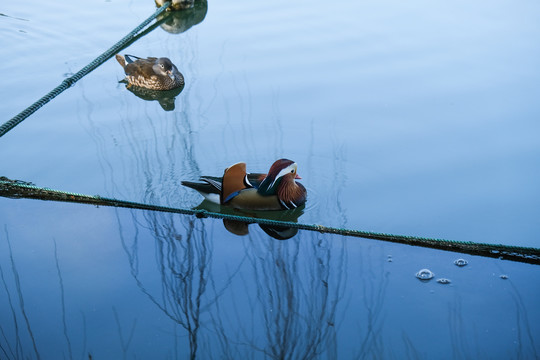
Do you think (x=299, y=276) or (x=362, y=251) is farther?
(x=362, y=251)

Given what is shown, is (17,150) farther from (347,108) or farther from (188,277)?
(347,108)

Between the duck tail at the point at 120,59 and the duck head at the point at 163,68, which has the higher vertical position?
the duck tail at the point at 120,59

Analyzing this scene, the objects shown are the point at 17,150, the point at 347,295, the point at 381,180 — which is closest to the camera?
the point at 347,295

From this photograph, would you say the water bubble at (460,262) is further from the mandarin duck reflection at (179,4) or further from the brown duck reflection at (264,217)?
the mandarin duck reflection at (179,4)

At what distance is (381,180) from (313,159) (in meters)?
0.52

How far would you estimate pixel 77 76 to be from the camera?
17.8 feet

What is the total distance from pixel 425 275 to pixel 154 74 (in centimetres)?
349

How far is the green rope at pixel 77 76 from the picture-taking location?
14.4 ft

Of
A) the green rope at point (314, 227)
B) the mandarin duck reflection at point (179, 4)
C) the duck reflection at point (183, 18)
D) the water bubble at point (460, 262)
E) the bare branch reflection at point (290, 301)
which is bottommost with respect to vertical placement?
the bare branch reflection at point (290, 301)

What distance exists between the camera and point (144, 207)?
12.5 ft

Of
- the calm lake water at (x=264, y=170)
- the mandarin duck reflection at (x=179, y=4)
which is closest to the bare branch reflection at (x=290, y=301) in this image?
the calm lake water at (x=264, y=170)

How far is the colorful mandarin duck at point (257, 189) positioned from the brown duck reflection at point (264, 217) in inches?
1.4

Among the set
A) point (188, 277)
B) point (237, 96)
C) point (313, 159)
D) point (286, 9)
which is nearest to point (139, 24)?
point (286, 9)

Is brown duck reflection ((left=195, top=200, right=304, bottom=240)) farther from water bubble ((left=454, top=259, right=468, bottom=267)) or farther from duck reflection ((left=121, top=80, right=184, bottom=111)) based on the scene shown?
duck reflection ((left=121, top=80, right=184, bottom=111))
